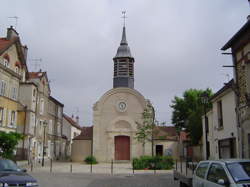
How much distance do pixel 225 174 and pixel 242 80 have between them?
8.95 meters

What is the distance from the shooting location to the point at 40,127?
3569 centimetres

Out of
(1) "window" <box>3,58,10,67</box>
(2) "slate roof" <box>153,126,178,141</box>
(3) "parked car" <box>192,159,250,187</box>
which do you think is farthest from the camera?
(2) "slate roof" <box>153,126,178,141</box>

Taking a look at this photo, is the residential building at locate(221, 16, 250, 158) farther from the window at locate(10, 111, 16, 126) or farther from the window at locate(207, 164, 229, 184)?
the window at locate(10, 111, 16, 126)

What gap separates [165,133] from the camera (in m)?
38.4

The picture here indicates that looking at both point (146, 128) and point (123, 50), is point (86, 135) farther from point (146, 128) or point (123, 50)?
point (123, 50)

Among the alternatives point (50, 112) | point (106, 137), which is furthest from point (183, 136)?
point (50, 112)

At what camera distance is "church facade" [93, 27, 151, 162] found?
116ft

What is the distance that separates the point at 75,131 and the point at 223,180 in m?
51.8

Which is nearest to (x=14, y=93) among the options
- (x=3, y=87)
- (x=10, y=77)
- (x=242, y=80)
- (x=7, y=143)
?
(x=10, y=77)

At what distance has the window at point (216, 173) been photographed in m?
6.99

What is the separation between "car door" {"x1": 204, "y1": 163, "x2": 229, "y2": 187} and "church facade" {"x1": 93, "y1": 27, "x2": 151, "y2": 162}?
27467 millimetres

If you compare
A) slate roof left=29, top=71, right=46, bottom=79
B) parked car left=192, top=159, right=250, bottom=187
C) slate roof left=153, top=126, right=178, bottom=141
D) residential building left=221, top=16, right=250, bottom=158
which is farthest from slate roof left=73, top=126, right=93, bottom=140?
parked car left=192, top=159, right=250, bottom=187

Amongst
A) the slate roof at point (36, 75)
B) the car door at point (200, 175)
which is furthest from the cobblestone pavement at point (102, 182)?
the slate roof at point (36, 75)

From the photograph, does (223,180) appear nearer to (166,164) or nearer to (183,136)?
(166,164)
